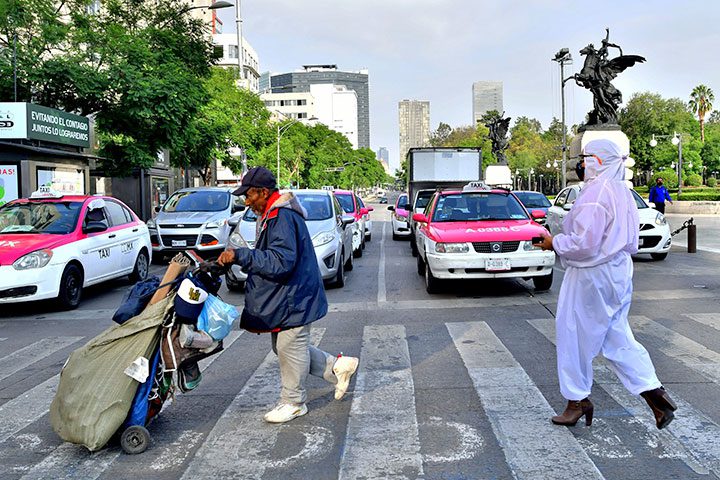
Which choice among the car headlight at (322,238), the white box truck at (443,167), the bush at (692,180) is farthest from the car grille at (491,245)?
the bush at (692,180)

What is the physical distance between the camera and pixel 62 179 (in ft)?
64.5

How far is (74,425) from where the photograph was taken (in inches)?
165

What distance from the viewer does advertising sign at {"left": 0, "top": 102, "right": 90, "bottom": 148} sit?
674 inches

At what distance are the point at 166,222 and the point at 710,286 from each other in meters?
11.7

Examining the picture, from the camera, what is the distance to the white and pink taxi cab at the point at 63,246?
9523 mm

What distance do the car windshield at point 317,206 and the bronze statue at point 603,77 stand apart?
1847 centimetres

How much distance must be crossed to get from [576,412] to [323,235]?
733cm

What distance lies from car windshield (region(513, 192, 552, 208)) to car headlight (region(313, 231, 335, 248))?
11.6 m

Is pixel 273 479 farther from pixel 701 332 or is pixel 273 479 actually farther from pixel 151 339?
pixel 701 332

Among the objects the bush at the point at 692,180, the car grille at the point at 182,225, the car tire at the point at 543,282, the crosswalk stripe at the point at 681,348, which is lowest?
the crosswalk stripe at the point at 681,348

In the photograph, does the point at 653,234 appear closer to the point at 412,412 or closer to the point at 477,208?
the point at 477,208

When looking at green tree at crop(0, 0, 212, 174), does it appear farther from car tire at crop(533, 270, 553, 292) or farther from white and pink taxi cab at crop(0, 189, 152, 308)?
car tire at crop(533, 270, 553, 292)

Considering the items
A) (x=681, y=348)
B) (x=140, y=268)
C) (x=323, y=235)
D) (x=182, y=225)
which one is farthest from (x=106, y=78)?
(x=681, y=348)

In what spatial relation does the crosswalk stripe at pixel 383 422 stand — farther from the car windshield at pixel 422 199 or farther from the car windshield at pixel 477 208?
the car windshield at pixel 422 199
